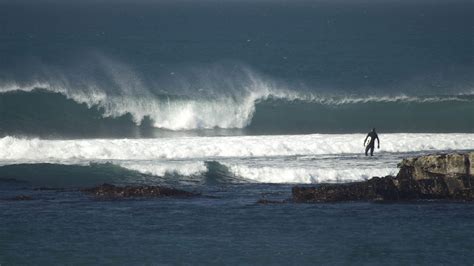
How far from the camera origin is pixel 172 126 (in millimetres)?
50531

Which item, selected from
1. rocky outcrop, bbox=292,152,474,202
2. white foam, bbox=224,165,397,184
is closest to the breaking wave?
white foam, bbox=224,165,397,184

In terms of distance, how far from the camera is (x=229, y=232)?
95.5ft

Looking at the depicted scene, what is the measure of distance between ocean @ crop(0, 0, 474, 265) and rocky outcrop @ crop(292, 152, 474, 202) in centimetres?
57

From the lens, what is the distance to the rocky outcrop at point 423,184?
32031 mm

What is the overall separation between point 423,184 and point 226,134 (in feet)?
55.1

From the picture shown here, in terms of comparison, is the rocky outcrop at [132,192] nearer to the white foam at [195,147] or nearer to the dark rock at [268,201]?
the dark rock at [268,201]

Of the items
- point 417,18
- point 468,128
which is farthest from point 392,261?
point 417,18

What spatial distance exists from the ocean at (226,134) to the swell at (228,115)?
11 centimetres

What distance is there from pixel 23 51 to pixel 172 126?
27.6m

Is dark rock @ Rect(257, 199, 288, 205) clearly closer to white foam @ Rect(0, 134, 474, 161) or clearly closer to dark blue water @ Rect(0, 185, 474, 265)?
dark blue water @ Rect(0, 185, 474, 265)

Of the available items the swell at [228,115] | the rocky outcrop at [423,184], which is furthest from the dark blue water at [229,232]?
the swell at [228,115]

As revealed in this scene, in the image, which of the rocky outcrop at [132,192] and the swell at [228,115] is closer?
the rocky outcrop at [132,192]

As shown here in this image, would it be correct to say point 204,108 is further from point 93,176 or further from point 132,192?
point 132,192

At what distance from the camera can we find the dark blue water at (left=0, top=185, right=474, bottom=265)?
27188 mm
